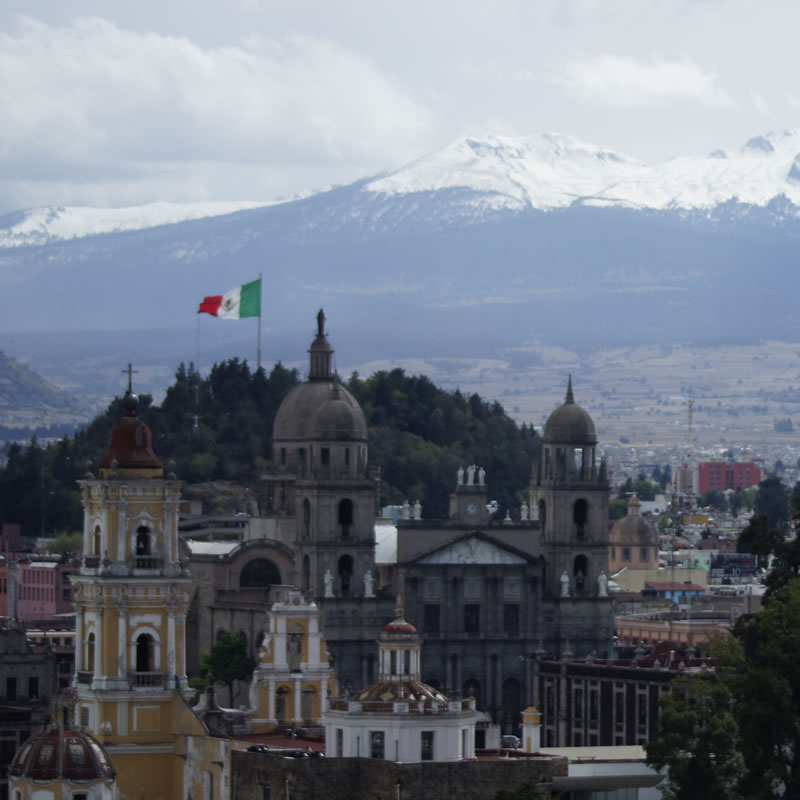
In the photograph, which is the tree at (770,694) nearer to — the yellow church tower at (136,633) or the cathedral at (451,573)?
the yellow church tower at (136,633)

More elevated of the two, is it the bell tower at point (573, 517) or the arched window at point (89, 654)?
the bell tower at point (573, 517)

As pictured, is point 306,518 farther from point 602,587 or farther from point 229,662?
point 602,587

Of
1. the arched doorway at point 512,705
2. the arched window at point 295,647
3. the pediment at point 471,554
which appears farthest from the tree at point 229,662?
the arched window at point 295,647

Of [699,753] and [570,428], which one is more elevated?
[570,428]

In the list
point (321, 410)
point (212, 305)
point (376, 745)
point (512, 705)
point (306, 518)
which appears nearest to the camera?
point (376, 745)

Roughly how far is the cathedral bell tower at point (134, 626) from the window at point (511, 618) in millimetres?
54291

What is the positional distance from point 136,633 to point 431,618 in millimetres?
55112

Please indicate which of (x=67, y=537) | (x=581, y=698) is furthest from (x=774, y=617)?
(x=67, y=537)

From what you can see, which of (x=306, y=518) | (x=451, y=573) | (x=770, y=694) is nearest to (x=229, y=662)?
(x=306, y=518)

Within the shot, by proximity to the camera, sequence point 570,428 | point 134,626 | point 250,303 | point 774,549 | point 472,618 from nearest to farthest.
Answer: point 134,626 → point 774,549 → point 472,618 → point 570,428 → point 250,303

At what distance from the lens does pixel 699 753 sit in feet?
273

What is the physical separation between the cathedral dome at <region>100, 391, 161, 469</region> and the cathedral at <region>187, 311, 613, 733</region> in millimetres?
48478

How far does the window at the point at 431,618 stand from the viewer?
472 feet

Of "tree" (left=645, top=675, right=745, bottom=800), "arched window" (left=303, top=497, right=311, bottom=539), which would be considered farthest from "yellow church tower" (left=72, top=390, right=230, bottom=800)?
"arched window" (left=303, top=497, right=311, bottom=539)
